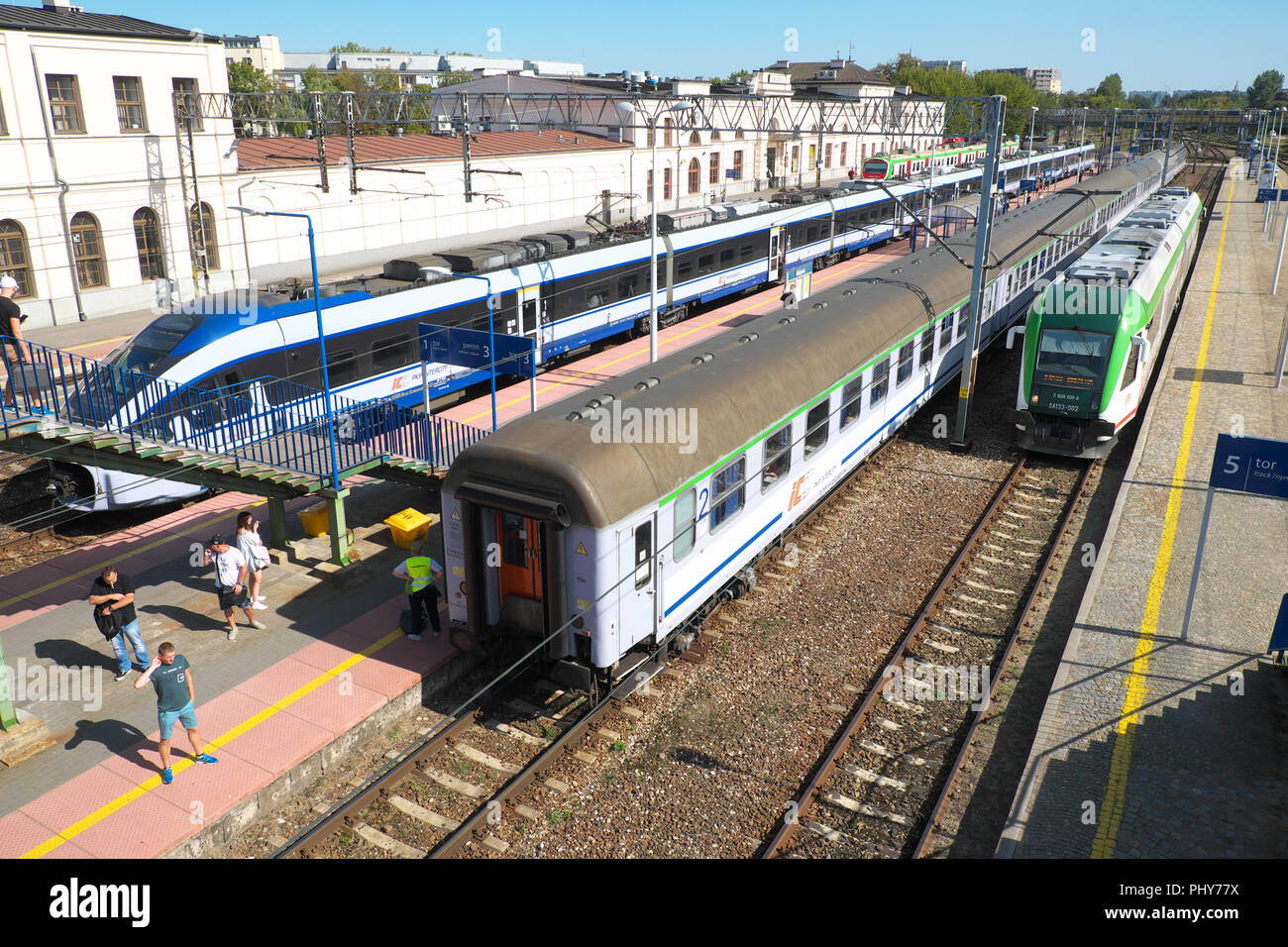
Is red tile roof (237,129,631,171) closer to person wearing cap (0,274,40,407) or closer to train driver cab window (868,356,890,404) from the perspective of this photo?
person wearing cap (0,274,40,407)

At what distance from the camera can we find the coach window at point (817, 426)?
14.0m

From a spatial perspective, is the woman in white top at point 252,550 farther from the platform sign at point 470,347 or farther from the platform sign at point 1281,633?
the platform sign at point 1281,633

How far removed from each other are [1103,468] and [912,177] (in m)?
Answer: 38.4

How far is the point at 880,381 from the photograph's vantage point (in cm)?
1694

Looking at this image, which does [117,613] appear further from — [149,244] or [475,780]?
[149,244]

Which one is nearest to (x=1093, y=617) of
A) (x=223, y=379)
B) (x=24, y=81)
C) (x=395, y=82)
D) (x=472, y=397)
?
(x=223, y=379)

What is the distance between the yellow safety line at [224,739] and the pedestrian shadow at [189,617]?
220 centimetres

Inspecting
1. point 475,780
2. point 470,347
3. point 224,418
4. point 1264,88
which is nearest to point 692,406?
point 475,780

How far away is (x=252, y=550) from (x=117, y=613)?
69.5 inches

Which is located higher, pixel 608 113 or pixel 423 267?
pixel 608 113
